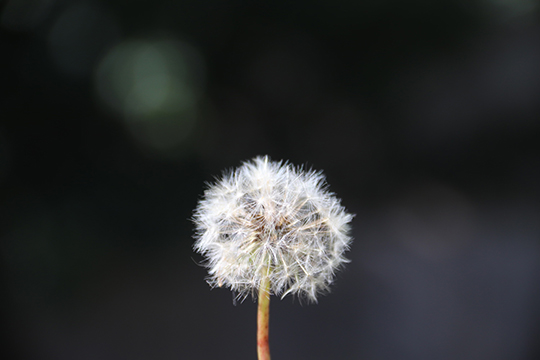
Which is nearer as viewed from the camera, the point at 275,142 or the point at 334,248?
the point at 334,248
